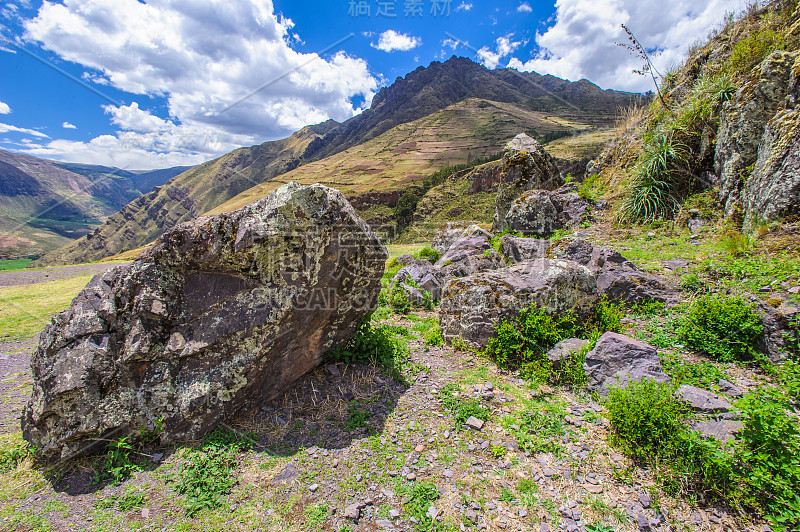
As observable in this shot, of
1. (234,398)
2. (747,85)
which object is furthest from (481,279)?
(747,85)

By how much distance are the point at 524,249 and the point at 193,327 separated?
9.70m

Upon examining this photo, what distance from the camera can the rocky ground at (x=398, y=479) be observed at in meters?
3.65

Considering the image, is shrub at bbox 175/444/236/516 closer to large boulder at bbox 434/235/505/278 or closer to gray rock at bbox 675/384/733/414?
gray rock at bbox 675/384/733/414

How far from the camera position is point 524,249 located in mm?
11094

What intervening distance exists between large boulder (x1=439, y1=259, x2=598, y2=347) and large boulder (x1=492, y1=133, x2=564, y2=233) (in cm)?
1147

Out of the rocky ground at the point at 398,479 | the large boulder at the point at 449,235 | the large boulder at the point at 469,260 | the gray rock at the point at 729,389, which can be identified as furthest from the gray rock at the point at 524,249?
the rocky ground at the point at 398,479

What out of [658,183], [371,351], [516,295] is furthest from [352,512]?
[658,183]

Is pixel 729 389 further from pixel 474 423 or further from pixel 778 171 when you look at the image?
pixel 778 171

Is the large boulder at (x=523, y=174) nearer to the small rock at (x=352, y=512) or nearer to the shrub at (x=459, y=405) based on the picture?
the shrub at (x=459, y=405)

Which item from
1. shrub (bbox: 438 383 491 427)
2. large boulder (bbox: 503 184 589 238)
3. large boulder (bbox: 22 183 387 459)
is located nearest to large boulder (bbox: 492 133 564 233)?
large boulder (bbox: 503 184 589 238)

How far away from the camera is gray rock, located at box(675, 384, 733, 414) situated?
4.11 meters

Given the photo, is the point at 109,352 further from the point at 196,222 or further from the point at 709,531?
the point at 709,531

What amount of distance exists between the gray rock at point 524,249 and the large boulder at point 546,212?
295 centimetres

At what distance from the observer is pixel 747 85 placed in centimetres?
855
